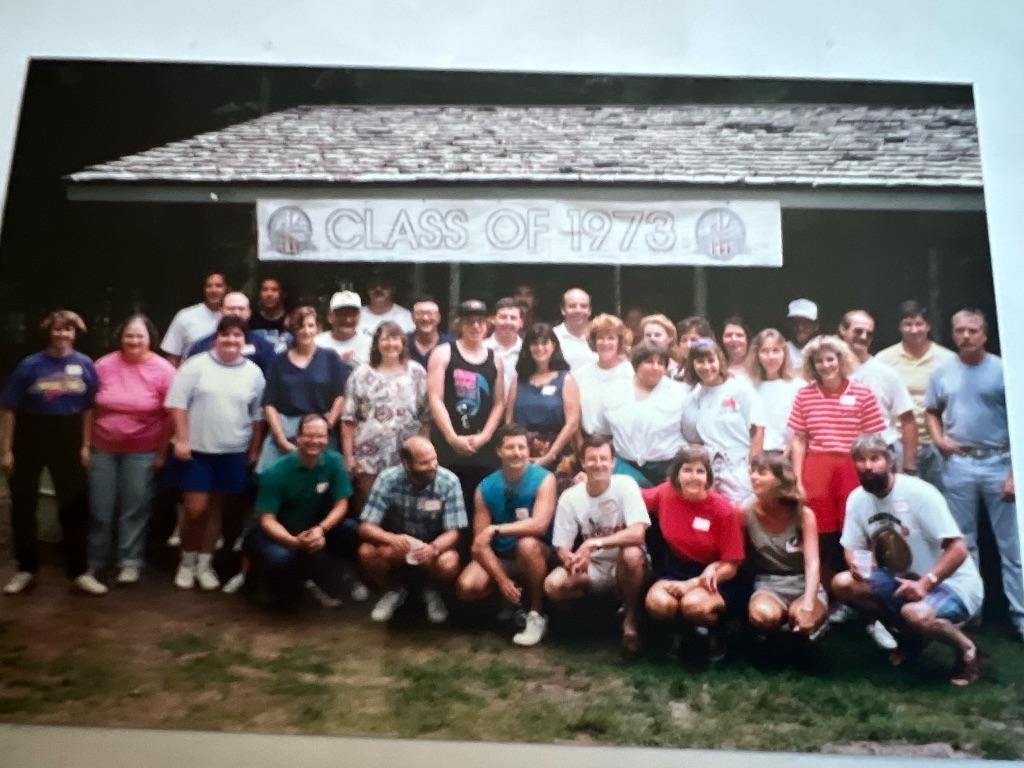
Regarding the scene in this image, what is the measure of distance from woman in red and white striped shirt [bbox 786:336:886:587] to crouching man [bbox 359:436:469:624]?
1.15 metres

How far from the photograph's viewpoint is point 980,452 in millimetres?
2947

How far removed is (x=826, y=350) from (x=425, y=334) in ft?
4.54

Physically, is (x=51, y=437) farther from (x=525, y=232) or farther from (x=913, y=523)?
(x=913, y=523)

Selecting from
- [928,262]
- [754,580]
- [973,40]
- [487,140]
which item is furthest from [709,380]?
[973,40]

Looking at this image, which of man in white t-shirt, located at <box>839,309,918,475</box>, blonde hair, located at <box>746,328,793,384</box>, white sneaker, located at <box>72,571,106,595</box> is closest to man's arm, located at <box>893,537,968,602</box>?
man in white t-shirt, located at <box>839,309,918,475</box>

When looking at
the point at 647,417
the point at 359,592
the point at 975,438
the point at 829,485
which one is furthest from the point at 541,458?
the point at 975,438

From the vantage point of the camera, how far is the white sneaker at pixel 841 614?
9.18 feet

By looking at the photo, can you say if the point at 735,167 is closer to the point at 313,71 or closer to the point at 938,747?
the point at 313,71

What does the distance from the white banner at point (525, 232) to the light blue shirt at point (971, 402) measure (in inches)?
27.4

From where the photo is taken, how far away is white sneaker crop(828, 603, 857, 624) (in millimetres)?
2799

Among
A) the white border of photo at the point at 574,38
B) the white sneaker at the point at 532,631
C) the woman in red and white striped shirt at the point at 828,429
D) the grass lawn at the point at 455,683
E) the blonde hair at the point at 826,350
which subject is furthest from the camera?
the white border of photo at the point at 574,38

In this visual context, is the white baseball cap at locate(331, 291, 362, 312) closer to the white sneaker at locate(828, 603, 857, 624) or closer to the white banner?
the white banner

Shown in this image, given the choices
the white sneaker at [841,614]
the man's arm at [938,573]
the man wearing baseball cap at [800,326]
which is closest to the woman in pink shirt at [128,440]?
the man wearing baseball cap at [800,326]

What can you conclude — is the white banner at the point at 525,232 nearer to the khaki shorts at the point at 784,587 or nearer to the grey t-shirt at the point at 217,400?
the grey t-shirt at the point at 217,400
